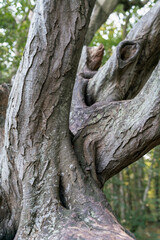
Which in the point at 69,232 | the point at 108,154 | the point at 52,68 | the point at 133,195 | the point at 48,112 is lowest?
the point at 133,195

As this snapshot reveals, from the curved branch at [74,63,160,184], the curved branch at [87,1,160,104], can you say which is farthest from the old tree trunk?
the curved branch at [87,1,160,104]

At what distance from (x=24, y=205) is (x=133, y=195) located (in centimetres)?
1492

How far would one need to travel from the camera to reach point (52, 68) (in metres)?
2.23

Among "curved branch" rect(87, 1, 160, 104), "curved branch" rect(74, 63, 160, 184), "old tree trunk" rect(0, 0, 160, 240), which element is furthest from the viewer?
"curved branch" rect(87, 1, 160, 104)

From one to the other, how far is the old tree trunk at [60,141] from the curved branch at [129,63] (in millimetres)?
625

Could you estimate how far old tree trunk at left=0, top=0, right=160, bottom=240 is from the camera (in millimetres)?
2117

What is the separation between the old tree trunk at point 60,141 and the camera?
6.95ft

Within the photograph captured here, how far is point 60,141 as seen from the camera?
2371mm

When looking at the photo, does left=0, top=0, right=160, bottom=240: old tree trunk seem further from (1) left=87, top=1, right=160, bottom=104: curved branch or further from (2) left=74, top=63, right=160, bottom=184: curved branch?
(1) left=87, top=1, right=160, bottom=104: curved branch

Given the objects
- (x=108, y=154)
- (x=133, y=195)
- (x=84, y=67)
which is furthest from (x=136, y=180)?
(x=108, y=154)

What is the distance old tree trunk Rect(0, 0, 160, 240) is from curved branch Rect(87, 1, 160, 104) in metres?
0.62

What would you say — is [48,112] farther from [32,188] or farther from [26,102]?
[32,188]

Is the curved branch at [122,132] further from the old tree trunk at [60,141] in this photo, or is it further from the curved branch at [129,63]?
the curved branch at [129,63]

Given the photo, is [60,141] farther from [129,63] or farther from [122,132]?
[129,63]
